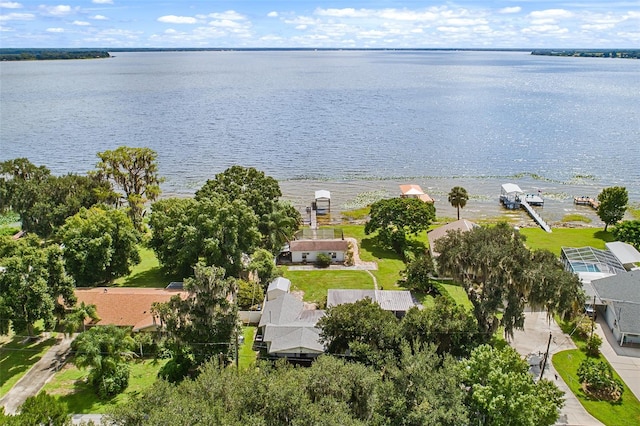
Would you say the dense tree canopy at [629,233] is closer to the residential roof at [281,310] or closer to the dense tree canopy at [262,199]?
the dense tree canopy at [262,199]

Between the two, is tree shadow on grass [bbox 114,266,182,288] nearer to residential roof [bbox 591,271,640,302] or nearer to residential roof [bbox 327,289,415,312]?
residential roof [bbox 327,289,415,312]

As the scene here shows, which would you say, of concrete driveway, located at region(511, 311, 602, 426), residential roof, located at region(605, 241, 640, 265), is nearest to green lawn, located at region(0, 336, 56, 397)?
concrete driveway, located at region(511, 311, 602, 426)

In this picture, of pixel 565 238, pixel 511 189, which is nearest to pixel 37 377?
pixel 565 238

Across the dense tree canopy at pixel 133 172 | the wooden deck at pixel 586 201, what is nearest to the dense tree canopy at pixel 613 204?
the wooden deck at pixel 586 201

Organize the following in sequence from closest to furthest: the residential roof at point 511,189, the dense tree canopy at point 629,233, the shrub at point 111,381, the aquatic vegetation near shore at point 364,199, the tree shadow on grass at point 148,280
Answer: the shrub at point 111,381 < the tree shadow on grass at point 148,280 < the dense tree canopy at point 629,233 < the residential roof at point 511,189 < the aquatic vegetation near shore at point 364,199

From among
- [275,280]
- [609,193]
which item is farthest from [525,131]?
[275,280]
